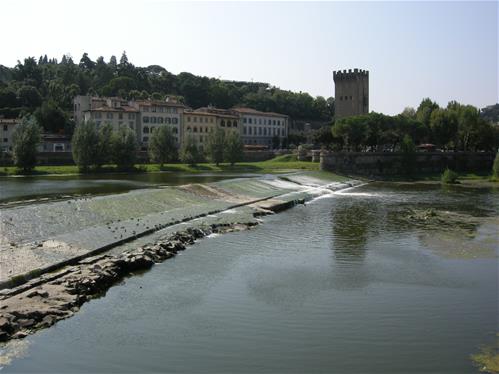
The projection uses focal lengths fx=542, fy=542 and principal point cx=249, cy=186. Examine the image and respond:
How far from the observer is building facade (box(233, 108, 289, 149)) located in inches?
5866

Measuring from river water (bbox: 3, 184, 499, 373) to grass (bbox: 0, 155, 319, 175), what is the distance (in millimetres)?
61618

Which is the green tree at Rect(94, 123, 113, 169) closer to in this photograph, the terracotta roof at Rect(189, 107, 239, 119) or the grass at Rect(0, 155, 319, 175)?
the grass at Rect(0, 155, 319, 175)

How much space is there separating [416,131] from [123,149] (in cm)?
6212

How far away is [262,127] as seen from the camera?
153750mm

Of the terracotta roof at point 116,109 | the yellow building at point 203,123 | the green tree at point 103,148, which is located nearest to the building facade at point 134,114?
the terracotta roof at point 116,109

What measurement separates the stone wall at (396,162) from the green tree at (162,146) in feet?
95.2

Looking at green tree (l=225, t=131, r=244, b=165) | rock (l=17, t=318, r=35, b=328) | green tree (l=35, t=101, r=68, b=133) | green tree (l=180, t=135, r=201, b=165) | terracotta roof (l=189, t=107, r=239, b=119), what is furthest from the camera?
terracotta roof (l=189, t=107, r=239, b=119)

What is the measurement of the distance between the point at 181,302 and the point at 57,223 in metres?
15.8

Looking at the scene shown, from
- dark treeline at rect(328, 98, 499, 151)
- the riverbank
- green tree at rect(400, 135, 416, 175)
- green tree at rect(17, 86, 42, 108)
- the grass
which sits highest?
green tree at rect(17, 86, 42, 108)

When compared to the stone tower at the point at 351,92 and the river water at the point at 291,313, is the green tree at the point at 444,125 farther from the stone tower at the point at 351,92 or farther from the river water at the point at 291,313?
the river water at the point at 291,313

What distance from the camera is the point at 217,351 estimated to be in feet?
55.3

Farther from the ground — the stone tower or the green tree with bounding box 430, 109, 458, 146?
the stone tower

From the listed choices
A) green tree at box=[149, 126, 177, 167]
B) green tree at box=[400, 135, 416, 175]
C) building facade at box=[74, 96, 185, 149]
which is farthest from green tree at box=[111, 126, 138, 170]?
green tree at box=[400, 135, 416, 175]

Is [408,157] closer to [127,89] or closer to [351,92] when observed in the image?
[351,92]
